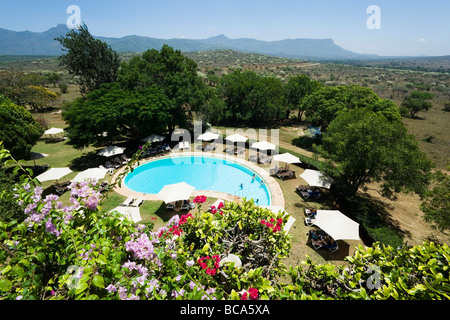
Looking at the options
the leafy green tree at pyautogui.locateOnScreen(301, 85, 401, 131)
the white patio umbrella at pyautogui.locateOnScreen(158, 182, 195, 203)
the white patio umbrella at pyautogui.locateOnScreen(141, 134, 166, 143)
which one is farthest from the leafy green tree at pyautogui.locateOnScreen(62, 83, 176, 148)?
the leafy green tree at pyautogui.locateOnScreen(301, 85, 401, 131)

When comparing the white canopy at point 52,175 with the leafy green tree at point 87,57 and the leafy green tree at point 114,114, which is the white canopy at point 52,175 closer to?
the leafy green tree at point 114,114

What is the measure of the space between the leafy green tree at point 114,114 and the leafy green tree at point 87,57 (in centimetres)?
1454

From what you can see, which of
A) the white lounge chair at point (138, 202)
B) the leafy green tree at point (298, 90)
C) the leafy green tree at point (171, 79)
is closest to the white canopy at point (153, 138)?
the leafy green tree at point (171, 79)

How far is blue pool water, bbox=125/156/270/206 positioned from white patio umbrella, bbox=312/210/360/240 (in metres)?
5.12

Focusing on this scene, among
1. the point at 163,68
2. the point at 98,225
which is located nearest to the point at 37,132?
the point at 163,68

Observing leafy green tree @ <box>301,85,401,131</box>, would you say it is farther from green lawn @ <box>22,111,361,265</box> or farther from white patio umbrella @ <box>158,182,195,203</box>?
white patio umbrella @ <box>158,182,195,203</box>

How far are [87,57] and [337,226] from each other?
148ft

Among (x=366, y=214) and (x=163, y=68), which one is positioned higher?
(x=163, y=68)

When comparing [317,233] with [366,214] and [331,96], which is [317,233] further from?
[331,96]

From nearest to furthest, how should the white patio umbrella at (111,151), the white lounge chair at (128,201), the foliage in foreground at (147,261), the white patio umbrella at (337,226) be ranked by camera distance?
the foliage in foreground at (147,261), the white patio umbrella at (337,226), the white lounge chair at (128,201), the white patio umbrella at (111,151)

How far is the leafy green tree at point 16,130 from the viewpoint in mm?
16853

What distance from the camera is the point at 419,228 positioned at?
603 inches

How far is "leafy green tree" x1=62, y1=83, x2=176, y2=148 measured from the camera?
2072cm
